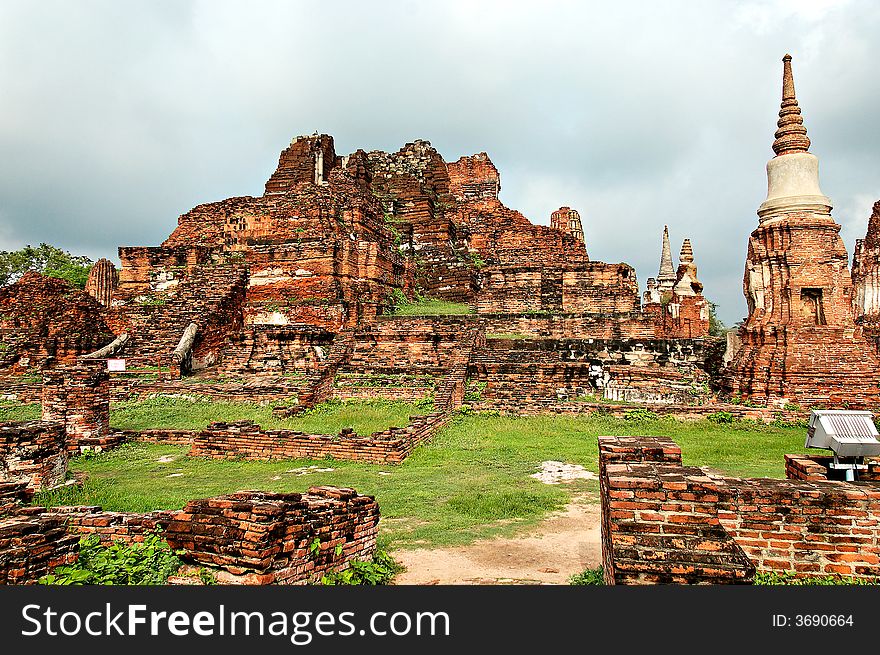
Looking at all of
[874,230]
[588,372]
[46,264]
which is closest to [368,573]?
[588,372]

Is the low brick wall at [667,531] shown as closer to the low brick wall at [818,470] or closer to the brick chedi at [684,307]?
the low brick wall at [818,470]

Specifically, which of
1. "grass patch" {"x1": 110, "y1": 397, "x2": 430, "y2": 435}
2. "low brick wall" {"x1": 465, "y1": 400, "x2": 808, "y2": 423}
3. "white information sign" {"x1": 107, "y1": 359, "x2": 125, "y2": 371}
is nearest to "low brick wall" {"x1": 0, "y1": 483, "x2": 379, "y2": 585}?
"grass patch" {"x1": 110, "y1": 397, "x2": 430, "y2": 435}

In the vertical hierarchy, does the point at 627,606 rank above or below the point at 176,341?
below

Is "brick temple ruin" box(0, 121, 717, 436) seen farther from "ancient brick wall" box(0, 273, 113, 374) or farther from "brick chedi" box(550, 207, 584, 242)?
"brick chedi" box(550, 207, 584, 242)

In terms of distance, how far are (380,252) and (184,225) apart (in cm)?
897

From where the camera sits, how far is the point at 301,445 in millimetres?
10453

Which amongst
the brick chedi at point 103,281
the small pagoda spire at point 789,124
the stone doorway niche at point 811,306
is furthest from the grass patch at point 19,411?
the brick chedi at point 103,281

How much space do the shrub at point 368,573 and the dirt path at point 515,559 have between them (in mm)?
100

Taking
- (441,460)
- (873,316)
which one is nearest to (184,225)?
(441,460)

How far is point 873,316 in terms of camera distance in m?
27.4

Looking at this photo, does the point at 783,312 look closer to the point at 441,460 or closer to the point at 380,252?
the point at 441,460

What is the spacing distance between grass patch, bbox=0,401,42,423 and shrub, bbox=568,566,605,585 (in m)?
12.7

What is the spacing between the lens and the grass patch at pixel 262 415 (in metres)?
12.6

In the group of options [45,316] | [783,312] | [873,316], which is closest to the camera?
[783,312]
